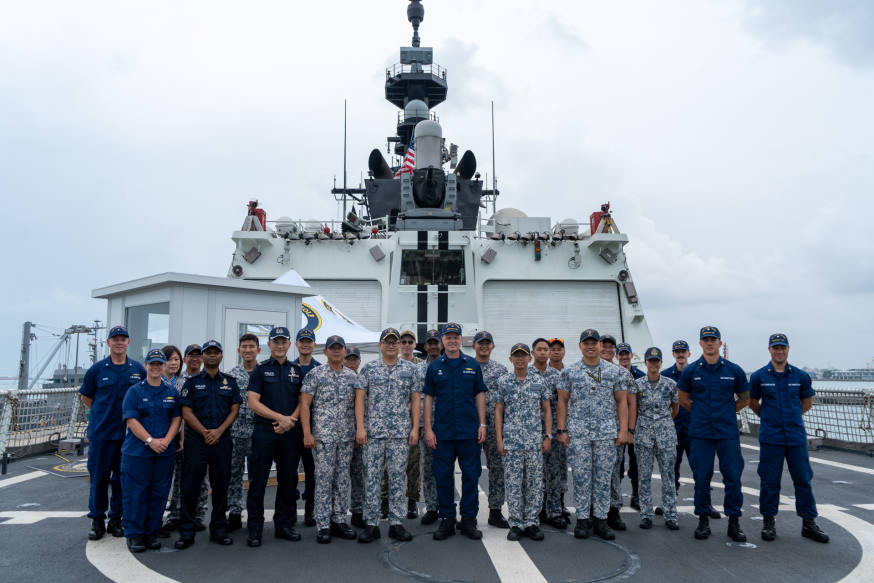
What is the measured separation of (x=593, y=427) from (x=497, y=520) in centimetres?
118

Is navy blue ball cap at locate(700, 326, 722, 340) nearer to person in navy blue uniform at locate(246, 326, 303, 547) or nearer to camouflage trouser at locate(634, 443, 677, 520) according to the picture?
camouflage trouser at locate(634, 443, 677, 520)

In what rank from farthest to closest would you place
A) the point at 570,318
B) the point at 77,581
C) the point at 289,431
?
1. the point at 570,318
2. the point at 289,431
3. the point at 77,581

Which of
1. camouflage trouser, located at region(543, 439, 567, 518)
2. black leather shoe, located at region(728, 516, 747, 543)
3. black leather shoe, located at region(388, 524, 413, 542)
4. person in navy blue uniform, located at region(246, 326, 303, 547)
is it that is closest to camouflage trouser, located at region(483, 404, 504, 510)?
camouflage trouser, located at region(543, 439, 567, 518)

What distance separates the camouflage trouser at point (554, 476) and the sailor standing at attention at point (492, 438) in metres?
0.39

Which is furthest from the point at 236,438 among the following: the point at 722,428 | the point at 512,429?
the point at 722,428

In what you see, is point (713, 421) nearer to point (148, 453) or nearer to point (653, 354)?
point (653, 354)

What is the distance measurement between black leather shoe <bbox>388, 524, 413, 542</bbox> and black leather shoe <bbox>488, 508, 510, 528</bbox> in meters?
0.80

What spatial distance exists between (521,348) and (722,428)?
1723mm

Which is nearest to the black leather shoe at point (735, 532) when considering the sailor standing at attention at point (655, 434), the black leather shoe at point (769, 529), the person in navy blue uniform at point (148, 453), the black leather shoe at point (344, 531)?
the black leather shoe at point (769, 529)

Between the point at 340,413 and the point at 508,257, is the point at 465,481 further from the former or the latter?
the point at 508,257

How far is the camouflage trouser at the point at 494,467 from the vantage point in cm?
491

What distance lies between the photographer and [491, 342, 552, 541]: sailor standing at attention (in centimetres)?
452

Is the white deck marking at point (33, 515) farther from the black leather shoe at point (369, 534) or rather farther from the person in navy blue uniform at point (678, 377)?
the person in navy blue uniform at point (678, 377)

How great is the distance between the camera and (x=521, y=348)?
15.3ft
